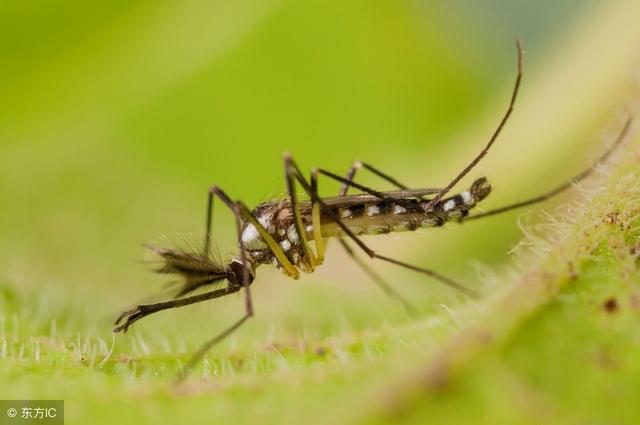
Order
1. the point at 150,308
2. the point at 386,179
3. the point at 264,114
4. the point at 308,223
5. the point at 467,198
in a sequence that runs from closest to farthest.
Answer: the point at 150,308, the point at 467,198, the point at 308,223, the point at 386,179, the point at 264,114

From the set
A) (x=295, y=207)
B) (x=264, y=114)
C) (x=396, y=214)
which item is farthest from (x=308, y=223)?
(x=264, y=114)

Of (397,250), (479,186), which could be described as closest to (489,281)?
(479,186)

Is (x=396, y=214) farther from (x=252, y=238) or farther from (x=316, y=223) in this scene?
(x=252, y=238)

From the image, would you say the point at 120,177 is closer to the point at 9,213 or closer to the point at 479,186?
the point at 9,213

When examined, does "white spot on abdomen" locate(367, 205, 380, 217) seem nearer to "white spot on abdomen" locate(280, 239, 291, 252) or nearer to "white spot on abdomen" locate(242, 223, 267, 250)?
"white spot on abdomen" locate(280, 239, 291, 252)

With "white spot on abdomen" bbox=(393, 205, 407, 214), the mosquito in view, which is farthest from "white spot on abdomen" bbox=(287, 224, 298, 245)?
"white spot on abdomen" bbox=(393, 205, 407, 214)
